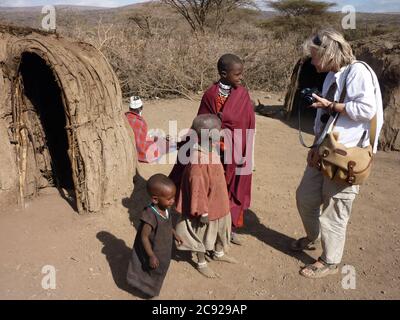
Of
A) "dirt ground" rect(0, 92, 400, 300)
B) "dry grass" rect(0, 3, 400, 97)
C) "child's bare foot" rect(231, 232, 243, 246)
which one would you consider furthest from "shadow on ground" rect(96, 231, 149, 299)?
"dry grass" rect(0, 3, 400, 97)

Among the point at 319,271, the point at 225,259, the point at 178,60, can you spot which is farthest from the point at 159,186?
the point at 178,60

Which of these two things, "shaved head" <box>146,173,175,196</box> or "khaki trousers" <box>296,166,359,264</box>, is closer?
"shaved head" <box>146,173,175,196</box>

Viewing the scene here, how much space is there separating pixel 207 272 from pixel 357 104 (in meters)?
1.66

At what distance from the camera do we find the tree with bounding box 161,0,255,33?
55.6 feet

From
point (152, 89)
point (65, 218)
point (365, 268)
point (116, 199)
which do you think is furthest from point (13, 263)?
point (152, 89)

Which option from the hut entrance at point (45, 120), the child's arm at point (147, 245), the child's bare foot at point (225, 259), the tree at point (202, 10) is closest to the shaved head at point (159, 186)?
the child's arm at point (147, 245)

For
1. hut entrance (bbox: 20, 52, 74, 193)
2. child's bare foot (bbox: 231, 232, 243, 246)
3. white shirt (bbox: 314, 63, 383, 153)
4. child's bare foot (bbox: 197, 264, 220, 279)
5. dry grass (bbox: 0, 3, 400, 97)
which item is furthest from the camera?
dry grass (bbox: 0, 3, 400, 97)

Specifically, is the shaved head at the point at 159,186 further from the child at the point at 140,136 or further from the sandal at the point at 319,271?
the child at the point at 140,136

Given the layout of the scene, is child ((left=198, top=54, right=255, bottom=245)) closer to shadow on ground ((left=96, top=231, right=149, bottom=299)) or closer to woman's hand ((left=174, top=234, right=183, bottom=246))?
woman's hand ((left=174, top=234, right=183, bottom=246))

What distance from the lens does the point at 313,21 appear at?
2066 centimetres

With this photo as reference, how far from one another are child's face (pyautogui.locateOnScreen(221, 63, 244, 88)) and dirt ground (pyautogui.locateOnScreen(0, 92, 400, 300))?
1448 millimetres

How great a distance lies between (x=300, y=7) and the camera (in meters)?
22.0

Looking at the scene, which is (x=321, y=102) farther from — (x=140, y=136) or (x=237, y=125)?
(x=140, y=136)

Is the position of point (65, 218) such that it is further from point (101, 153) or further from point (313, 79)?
point (313, 79)
